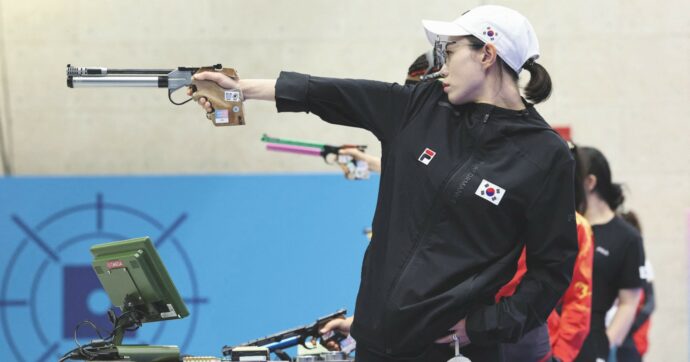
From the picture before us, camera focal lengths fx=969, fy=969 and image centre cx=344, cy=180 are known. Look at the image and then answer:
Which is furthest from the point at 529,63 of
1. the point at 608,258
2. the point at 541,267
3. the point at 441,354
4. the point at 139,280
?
the point at 608,258

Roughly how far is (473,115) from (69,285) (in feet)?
12.0

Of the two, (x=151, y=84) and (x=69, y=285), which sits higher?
(x=151, y=84)

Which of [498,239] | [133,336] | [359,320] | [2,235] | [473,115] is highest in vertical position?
[473,115]

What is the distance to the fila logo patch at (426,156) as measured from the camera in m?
2.32

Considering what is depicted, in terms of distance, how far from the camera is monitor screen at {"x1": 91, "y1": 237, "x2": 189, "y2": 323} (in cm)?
266

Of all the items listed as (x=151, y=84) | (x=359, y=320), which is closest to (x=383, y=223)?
(x=359, y=320)

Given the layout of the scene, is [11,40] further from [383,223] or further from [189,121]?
[383,223]

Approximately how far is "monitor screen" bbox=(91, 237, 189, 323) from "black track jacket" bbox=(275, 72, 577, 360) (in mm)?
598

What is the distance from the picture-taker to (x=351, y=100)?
2395 mm

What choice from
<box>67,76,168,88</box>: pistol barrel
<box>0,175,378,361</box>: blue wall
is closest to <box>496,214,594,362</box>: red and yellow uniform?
<box>67,76,168,88</box>: pistol barrel

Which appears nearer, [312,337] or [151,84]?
[151,84]

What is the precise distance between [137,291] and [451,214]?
3.20 ft

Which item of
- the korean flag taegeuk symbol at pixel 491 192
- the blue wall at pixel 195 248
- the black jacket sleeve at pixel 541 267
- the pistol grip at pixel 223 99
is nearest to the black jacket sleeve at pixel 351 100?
the pistol grip at pixel 223 99

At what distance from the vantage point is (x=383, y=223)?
236 centimetres
